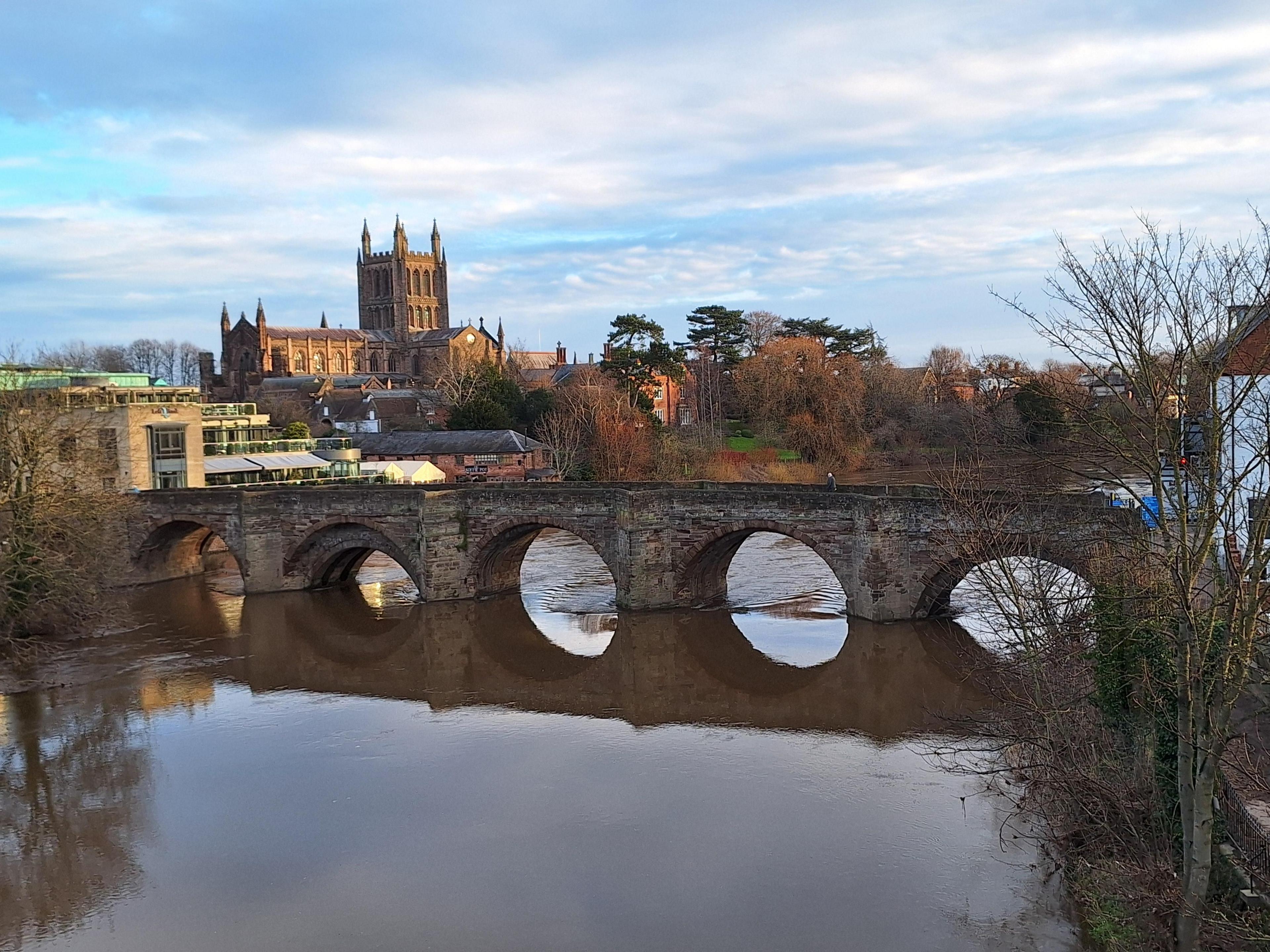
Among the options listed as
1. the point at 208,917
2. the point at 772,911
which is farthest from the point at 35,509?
the point at 772,911

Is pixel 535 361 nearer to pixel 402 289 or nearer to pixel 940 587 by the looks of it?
pixel 402 289

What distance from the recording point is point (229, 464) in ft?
145

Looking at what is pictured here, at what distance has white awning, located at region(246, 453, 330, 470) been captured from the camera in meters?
45.7

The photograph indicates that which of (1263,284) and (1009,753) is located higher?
(1263,284)

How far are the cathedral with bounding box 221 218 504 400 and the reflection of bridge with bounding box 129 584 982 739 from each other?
57.8 m

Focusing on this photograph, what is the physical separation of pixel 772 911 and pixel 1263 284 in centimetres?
890

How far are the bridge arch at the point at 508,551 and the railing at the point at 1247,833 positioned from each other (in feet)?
64.6

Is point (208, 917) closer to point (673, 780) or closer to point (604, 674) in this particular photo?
point (673, 780)

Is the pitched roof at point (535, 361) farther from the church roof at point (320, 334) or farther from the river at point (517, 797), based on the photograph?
the river at point (517, 797)

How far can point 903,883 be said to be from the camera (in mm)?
13492

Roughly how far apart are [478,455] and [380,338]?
56680 mm

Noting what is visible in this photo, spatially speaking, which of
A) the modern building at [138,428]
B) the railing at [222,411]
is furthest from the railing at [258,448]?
the railing at [222,411]

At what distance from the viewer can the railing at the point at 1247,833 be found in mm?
9648

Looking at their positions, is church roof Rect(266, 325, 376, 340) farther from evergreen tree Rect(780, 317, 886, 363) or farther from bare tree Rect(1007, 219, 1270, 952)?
bare tree Rect(1007, 219, 1270, 952)
